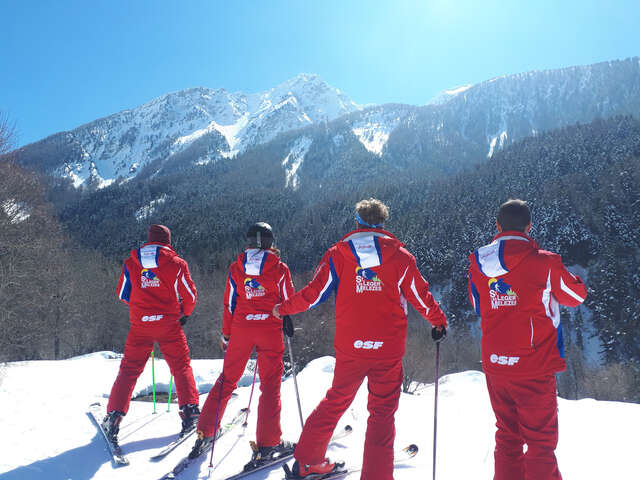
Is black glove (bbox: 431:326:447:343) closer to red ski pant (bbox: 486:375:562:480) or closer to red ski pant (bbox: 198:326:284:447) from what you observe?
red ski pant (bbox: 486:375:562:480)

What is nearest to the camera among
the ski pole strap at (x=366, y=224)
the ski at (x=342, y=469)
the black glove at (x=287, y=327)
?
the ski at (x=342, y=469)

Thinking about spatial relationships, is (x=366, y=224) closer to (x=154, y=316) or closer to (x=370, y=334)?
(x=370, y=334)

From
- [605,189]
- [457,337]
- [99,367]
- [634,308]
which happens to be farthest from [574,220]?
[99,367]

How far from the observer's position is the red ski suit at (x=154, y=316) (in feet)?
13.6

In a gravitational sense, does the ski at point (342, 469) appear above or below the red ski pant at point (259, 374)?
below

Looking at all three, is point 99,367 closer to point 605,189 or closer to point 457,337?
point 457,337

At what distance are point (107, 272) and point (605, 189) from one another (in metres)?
81.8

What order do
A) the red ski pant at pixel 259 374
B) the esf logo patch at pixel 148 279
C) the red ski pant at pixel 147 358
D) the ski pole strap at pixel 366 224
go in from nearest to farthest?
the ski pole strap at pixel 366 224
the red ski pant at pixel 259 374
the red ski pant at pixel 147 358
the esf logo patch at pixel 148 279

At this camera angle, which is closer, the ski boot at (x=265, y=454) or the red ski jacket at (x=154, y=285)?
the ski boot at (x=265, y=454)

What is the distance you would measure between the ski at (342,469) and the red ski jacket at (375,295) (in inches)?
40.8

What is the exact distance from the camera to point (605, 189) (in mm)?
68875

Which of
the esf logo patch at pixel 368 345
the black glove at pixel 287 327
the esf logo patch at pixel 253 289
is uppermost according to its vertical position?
the esf logo patch at pixel 253 289

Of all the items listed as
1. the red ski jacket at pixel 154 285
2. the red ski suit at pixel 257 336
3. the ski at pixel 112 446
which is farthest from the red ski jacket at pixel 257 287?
the ski at pixel 112 446

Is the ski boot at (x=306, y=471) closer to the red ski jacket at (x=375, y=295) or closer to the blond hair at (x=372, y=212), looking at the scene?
the red ski jacket at (x=375, y=295)
